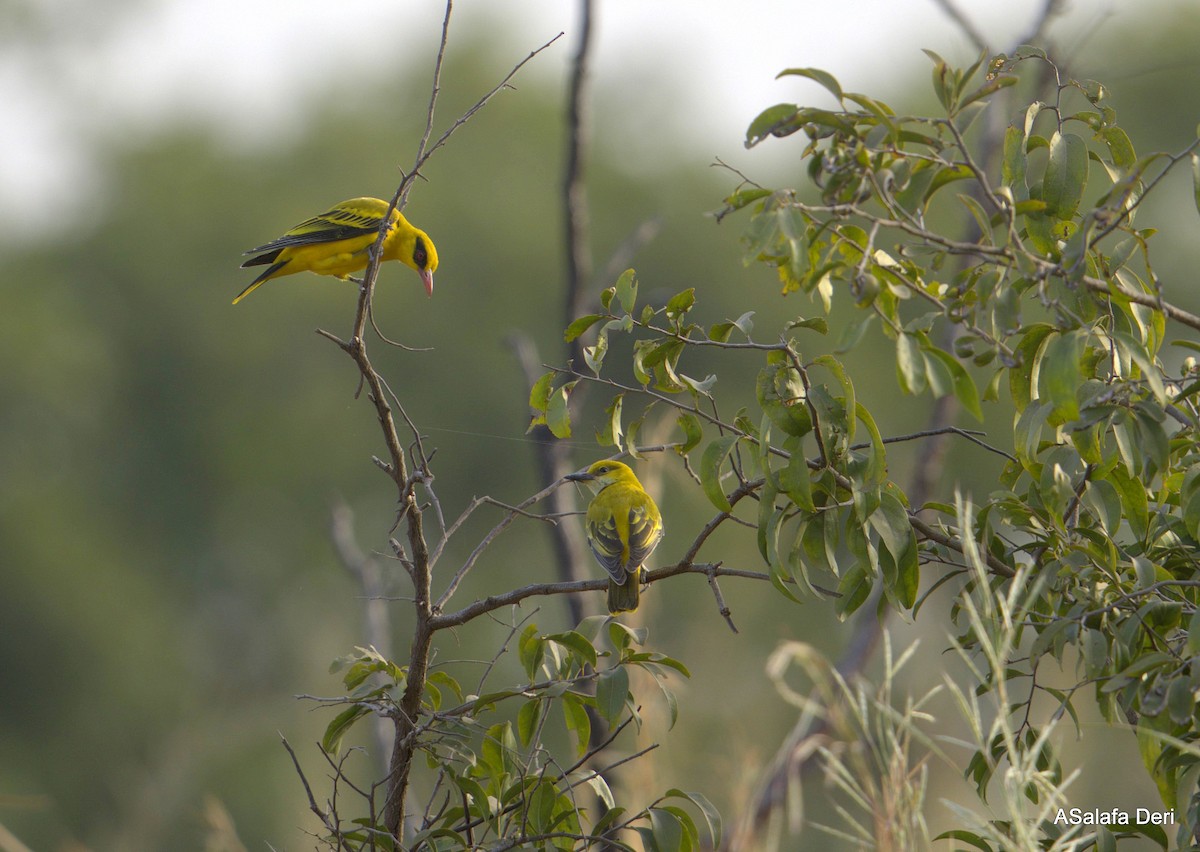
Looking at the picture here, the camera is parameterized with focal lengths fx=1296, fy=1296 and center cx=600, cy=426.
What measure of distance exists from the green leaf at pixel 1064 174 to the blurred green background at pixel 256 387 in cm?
2061

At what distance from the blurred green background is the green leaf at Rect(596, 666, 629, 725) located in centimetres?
2062

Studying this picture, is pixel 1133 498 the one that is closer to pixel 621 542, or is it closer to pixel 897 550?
pixel 897 550

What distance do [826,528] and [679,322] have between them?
55 centimetres

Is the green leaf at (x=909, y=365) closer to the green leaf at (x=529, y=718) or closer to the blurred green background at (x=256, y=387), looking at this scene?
the green leaf at (x=529, y=718)

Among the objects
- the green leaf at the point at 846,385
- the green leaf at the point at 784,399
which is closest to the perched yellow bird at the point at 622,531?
the green leaf at the point at 784,399

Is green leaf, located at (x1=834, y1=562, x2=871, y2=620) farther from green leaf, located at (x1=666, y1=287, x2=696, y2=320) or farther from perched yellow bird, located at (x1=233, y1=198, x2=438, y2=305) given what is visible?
perched yellow bird, located at (x1=233, y1=198, x2=438, y2=305)

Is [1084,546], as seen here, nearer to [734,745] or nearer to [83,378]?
[734,745]

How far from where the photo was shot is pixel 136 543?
102 ft

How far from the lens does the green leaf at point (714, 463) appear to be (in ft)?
8.93

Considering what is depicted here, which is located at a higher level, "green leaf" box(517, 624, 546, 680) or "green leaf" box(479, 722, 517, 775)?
"green leaf" box(517, 624, 546, 680)

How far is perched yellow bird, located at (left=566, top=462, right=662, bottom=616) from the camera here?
13.8 ft

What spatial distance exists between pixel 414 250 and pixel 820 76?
385 centimetres

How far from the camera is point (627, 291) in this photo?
285 cm

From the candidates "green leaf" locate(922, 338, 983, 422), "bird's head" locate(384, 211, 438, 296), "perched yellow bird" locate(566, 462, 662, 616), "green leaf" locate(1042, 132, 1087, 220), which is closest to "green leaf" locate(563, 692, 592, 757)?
"perched yellow bird" locate(566, 462, 662, 616)
